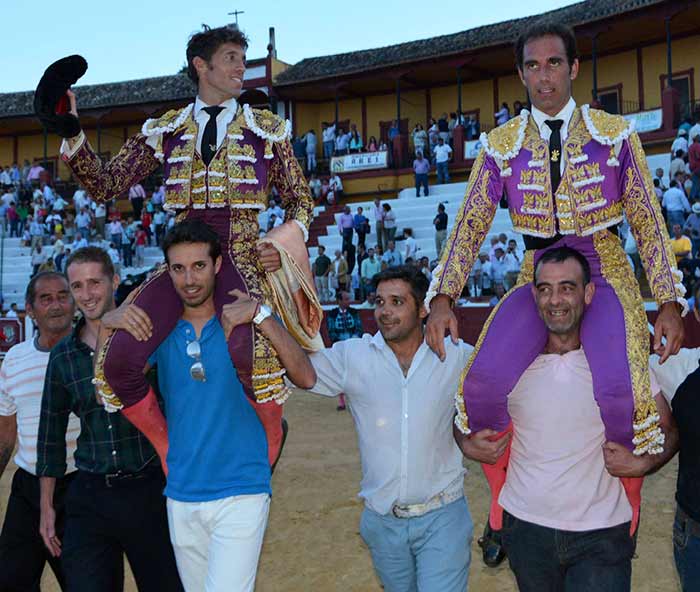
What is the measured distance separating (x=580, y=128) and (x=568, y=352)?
81 centimetres

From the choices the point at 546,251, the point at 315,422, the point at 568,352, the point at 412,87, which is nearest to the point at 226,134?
the point at 546,251

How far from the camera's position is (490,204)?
3127 millimetres

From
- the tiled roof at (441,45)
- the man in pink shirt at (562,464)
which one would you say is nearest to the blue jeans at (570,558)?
the man in pink shirt at (562,464)

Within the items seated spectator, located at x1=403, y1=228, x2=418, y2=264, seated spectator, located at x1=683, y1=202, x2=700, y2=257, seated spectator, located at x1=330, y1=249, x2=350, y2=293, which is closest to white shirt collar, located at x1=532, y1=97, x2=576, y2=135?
seated spectator, located at x1=683, y1=202, x2=700, y2=257

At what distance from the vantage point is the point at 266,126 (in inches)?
130

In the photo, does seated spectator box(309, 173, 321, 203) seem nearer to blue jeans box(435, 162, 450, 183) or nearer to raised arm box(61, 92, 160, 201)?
blue jeans box(435, 162, 450, 183)

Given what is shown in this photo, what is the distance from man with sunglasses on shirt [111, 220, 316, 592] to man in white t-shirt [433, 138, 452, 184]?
1650cm

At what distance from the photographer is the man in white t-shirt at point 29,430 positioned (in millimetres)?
3619

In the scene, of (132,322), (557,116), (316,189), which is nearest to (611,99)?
(316,189)

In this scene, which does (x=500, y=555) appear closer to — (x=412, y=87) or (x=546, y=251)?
(x=546, y=251)

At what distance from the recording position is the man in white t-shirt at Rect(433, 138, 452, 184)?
19059mm

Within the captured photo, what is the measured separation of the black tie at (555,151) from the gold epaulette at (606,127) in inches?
3.9

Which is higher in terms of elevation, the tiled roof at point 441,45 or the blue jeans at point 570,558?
the tiled roof at point 441,45

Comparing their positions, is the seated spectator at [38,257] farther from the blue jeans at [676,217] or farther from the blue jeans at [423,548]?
the blue jeans at [423,548]
